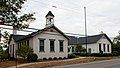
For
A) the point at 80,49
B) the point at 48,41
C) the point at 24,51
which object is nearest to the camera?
the point at 24,51

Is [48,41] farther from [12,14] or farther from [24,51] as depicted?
[12,14]

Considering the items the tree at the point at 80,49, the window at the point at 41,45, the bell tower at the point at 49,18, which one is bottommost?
the tree at the point at 80,49

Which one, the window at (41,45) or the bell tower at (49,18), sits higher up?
the bell tower at (49,18)

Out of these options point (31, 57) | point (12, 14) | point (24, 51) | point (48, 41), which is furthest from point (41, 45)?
point (12, 14)

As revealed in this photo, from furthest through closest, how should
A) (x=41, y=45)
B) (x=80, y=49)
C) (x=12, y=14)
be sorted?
(x=80, y=49) < (x=41, y=45) < (x=12, y=14)

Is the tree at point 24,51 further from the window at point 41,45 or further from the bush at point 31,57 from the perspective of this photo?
the window at point 41,45

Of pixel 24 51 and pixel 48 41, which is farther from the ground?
pixel 48 41

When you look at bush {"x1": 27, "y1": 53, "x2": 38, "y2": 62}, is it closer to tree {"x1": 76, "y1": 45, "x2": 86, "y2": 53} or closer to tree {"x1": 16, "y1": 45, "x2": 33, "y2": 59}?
tree {"x1": 16, "y1": 45, "x2": 33, "y2": 59}

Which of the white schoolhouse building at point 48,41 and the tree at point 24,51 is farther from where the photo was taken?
the white schoolhouse building at point 48,41

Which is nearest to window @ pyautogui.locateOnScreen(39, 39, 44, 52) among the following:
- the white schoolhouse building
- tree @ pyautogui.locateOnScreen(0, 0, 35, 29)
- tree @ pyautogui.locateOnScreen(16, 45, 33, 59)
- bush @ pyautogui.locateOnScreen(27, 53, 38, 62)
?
the white schoolhouse building

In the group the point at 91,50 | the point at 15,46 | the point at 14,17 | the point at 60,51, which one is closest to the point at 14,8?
the point at 14,17

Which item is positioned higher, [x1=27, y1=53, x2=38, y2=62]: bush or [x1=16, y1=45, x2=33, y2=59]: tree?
[x1=16, y1=45, x2=33, y2=59]: tree

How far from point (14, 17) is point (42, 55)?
18.5 m

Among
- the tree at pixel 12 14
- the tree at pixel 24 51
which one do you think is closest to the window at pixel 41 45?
the tree at pixel 24 51
